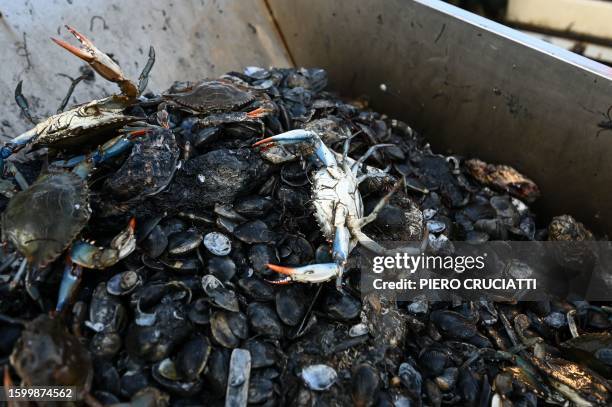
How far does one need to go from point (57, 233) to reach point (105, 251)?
0.57 ft

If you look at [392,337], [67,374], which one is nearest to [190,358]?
[67,374]

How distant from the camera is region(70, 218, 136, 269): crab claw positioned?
5.48 feet

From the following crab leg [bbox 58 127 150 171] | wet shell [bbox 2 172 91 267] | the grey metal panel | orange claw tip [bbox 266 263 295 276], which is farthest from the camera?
the grey metal panel

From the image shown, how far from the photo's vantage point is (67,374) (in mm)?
1479

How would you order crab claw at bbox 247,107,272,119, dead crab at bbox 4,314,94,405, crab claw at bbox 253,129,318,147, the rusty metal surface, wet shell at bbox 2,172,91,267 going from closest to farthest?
dead crab at bbox 4,314,94,405 → wet shell at bbox 2,172,91,267 → crab claw at bbox 253,129,318,147 → crab claw at bbox 247,107,272,119 → the rusty metal surface

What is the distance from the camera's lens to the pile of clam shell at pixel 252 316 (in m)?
1.64

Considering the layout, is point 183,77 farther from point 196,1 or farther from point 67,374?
point 67,374

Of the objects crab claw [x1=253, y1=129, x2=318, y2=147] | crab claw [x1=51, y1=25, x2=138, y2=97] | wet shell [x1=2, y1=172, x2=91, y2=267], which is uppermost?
crab claw [x1=51, y1=25, x2=138, y2=97]

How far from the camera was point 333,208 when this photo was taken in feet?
6.33

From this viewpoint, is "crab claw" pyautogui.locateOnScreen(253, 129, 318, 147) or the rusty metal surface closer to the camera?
"crab claw" pyautogui.locateOnScreen(253, 129, 318, 147)

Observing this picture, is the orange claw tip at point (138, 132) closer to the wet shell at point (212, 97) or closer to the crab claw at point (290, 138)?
the wet shell at point (212, 97)

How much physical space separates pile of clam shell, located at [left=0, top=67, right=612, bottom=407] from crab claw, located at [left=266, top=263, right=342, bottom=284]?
0.26 ft

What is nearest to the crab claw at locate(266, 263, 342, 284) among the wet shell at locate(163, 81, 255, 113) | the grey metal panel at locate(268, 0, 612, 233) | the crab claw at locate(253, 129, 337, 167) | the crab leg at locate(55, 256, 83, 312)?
the crab claw at locate(253, 129, 337, 167)

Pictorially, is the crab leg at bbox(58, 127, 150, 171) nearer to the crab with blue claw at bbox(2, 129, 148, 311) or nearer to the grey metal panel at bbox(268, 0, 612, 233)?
the crab with blue claw at bbox(2, 129, 148, 311)
